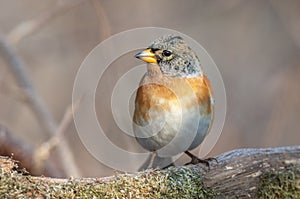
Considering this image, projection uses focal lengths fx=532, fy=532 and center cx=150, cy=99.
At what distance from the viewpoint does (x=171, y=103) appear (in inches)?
104

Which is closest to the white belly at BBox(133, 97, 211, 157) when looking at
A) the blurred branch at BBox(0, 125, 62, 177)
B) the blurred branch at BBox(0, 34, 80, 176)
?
the blurred branch at BBox(0, 125, 62, 177)

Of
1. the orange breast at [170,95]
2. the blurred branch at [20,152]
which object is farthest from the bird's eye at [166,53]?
the blurred branch at [20,152]

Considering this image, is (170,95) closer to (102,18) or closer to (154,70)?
(154,70)

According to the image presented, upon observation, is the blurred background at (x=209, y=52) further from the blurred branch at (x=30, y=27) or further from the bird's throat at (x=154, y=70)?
the bird's throat at (x=154, y=70)

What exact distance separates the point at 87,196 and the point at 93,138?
2.53 m

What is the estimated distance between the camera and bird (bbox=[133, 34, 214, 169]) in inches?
103

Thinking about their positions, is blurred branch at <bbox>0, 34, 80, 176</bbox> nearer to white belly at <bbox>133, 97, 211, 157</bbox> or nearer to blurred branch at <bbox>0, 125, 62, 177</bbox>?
blurred branch at <bbox>0, 125, 62, 177</bbox>

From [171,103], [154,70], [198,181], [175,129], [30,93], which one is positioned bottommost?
[198,181]

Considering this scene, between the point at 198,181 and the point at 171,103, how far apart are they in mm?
574

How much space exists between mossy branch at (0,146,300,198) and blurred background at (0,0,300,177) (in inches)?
118

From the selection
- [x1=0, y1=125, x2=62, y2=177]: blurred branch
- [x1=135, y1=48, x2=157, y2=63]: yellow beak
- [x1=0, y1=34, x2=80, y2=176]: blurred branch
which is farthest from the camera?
[x1=0, y1=34, x2=80, y2=176]: blurred branch

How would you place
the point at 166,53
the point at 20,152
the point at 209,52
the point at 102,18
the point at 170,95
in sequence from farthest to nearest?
1. the point at 209,52
2. the point at 102,18
3. the point at 20,152
4. the point at 166,53
5. the point at 170,95

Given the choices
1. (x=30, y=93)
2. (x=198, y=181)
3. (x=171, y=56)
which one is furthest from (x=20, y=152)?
(x=198, y=181)

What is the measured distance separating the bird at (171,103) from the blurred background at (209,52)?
240 centimetres
